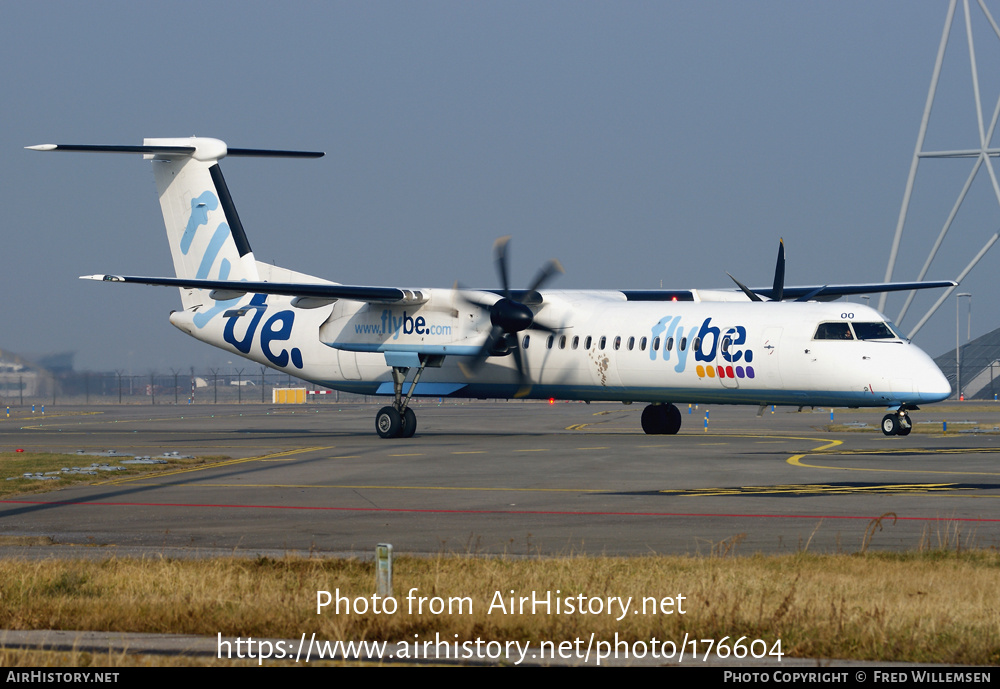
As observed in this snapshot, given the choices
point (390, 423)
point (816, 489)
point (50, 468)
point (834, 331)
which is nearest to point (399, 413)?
point (390, 423)

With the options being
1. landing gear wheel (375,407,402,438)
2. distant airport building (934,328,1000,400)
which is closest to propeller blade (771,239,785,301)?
landing gear wheel (375,407,402,438)

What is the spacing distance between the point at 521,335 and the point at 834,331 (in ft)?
30.4

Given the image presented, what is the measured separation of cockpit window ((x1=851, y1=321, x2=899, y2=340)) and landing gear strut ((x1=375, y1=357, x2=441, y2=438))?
12.2m

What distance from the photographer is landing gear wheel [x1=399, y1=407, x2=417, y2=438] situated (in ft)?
110

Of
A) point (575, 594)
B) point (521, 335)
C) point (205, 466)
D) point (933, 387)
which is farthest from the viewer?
point (521, 335)

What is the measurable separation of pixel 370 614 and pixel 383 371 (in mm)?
26902

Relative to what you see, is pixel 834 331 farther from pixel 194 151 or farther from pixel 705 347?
pixel 194 151

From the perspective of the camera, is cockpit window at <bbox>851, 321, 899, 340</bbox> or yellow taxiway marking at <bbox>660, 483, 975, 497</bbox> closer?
yellow taxiway marking at <bbox>660, 483, 975, 497</bbox>

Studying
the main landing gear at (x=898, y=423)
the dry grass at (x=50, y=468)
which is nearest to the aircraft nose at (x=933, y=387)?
the main landing gear at (x=898, y=423)

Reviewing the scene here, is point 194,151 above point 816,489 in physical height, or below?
above

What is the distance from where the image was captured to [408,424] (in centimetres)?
3381

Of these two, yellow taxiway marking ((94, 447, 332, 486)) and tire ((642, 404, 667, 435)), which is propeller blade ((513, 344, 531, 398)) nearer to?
tire ((642, 404, 667, 435))

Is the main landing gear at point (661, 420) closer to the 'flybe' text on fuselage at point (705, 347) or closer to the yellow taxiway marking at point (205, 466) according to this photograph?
the 'flybe' text on fuselage at point (705, 347)

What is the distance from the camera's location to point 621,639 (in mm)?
8094
